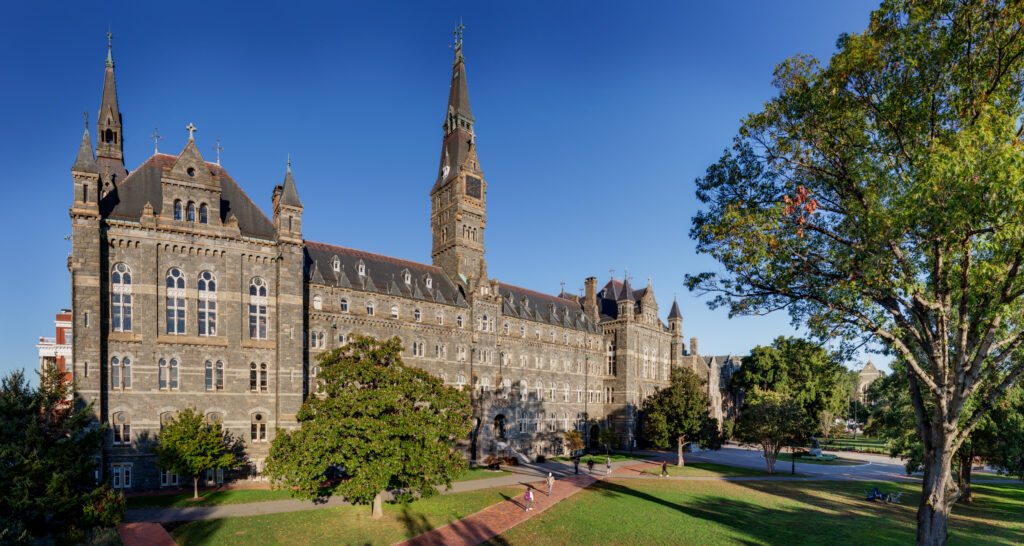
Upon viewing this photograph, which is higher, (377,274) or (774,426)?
(377,274)

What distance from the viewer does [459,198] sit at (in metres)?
62.3

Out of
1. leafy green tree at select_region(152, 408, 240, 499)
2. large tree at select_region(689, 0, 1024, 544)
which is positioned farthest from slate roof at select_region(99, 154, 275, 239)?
large tree at select_region(689, 0, 1024, 544)

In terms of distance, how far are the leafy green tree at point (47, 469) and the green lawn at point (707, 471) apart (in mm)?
42239

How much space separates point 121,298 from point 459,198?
35.0 m

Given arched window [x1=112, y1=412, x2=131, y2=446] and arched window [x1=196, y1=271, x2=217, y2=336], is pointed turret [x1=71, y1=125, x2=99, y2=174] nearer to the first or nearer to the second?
arched window [x1=196, y1=271, x2=217, y2=336]

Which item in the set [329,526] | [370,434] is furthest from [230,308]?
[329,526]

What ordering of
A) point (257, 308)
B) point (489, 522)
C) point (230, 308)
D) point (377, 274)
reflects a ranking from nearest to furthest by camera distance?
point (489, 522) < point (230, 308) < point (257, 308) < point (377, 274)

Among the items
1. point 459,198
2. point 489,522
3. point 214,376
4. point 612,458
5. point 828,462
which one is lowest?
point 828,462

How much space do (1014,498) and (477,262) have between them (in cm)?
5281

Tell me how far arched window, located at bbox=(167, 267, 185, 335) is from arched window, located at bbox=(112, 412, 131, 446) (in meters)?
6.09

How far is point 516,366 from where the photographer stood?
63625mm

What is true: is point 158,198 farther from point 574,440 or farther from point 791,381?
point 791,381

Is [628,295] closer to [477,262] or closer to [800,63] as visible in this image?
[477,262]

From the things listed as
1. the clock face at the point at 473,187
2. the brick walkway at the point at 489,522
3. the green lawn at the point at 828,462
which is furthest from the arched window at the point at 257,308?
the green lawn at the point at 828,462
